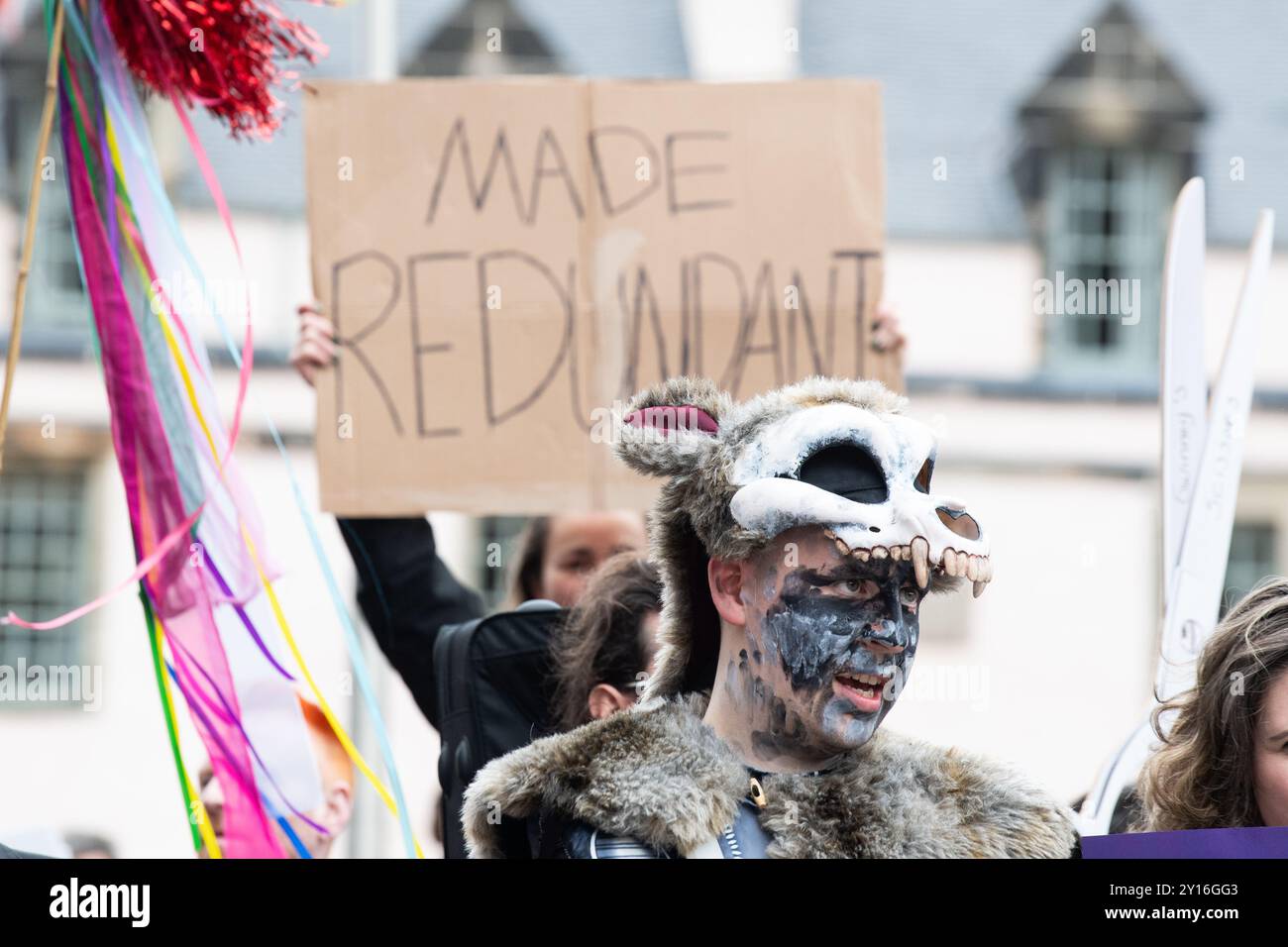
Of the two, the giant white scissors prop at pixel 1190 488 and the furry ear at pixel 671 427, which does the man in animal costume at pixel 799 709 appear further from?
the giant white scissors prop at pixel 1190 488

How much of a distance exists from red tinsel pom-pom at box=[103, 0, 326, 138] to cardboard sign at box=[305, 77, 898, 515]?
0.39 meters

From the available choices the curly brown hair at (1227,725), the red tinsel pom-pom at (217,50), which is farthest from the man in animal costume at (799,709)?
the red tinsel pom-pom at (217,50)

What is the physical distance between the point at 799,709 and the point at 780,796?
10 centimetres

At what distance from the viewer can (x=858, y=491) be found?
2.14m

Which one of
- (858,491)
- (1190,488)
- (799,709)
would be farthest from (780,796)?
(1190,488)

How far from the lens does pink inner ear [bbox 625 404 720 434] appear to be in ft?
7.39

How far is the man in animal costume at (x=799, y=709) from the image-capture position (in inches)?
82.6

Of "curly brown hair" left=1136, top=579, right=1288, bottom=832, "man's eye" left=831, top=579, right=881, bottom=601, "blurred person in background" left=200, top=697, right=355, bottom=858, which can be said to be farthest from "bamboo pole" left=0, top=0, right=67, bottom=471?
"curly brown hair" left=1136, top=579, right=1288, bottom=832

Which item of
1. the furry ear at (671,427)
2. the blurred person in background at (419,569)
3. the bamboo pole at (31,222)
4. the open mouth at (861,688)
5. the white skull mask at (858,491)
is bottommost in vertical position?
the open mouth at (861,688)

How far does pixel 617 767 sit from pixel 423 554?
1058 millimetres

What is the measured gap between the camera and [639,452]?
2242mm

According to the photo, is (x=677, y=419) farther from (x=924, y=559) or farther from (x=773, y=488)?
(x=924, y=559)

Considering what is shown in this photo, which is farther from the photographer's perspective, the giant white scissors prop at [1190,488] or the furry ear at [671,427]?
the giant white scissors prop at [1190,488]
